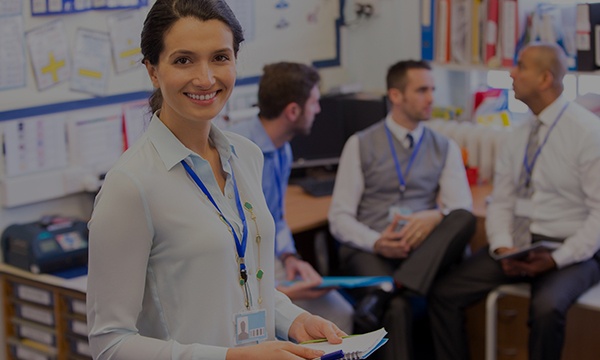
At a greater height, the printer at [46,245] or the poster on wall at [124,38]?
the poster on wall at [124,38]

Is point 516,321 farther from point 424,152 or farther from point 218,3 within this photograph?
point 218,3

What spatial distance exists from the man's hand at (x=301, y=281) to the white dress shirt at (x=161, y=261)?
1.68 m

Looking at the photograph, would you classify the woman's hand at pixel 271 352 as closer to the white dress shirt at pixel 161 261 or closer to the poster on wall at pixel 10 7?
the white dress shirt at pixel 161 261

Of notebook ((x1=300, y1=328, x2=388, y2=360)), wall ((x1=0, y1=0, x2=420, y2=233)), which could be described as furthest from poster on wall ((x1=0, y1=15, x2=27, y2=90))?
notebook ((x1=300, y1=328, x2=388, y2=360))

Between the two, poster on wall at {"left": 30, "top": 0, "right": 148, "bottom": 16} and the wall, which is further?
the wall

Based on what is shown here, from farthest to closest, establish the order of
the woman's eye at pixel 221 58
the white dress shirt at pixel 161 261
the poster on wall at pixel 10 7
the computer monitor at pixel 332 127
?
the computer monitor at pixel 332 127 < the poster on wall at pixel 10 7 < the woman's eye at pixel 221 58 < the white dress shirt at pixel 161 261

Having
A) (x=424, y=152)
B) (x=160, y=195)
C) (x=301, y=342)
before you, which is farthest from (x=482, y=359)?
(x=160, y=195)

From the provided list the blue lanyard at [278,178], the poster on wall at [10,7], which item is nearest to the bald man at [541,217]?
the blue lanyard at [278,178]

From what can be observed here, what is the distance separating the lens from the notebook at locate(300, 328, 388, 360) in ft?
5.44

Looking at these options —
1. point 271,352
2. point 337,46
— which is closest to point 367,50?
point 337,46

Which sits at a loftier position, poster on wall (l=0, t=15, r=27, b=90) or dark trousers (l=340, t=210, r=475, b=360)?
poster on wall (l=0, t=15, r=27, b=90)

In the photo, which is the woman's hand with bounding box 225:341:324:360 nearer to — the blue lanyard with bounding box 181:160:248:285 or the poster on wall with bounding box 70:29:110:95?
the blue lanyard with bounding box 181:160:248:285

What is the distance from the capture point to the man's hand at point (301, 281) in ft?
11.3

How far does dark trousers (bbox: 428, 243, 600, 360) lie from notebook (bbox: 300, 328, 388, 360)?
1.92 meters
